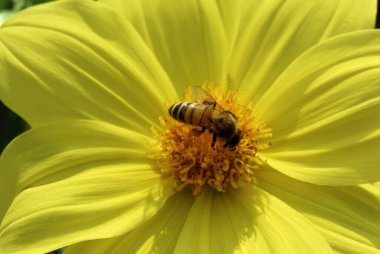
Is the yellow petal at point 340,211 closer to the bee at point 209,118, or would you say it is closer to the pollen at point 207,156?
the pollen at point 207,156

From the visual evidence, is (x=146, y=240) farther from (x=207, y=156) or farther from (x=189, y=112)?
(x=189, y=112)

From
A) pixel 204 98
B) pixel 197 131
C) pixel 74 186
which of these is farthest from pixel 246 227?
pixel 74 186

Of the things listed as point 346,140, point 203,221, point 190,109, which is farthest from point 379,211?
point 190,109

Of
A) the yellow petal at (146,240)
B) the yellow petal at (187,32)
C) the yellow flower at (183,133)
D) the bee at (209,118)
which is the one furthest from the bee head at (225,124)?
the yellow petal at (146,240)

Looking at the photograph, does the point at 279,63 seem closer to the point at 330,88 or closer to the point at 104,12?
the point at 330,88

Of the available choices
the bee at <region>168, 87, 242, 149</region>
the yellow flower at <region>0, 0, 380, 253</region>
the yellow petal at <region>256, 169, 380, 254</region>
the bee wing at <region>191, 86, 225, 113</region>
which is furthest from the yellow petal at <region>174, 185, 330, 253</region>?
the bee wing at <region>191, 86, 225, 113</region>

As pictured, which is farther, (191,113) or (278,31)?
(278,31)

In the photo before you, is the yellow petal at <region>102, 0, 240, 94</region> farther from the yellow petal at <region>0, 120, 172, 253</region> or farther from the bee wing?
the yellow petal at <region>0, 120, 172, 253</region>
